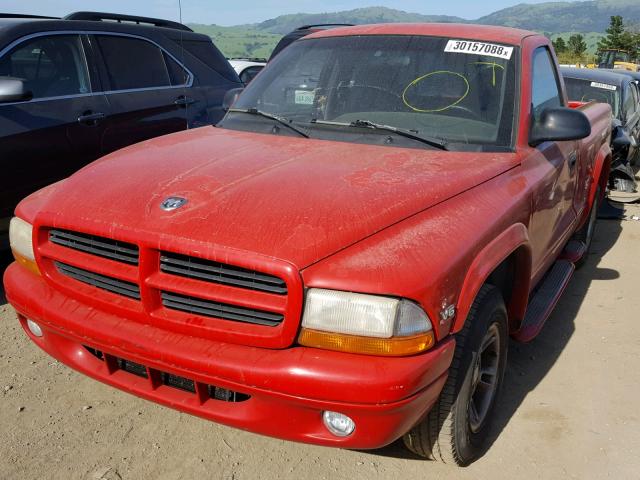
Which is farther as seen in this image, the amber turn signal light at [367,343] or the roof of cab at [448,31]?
the roof of cab at [448,31]

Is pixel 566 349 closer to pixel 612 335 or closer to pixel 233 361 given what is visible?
pixel 612 335

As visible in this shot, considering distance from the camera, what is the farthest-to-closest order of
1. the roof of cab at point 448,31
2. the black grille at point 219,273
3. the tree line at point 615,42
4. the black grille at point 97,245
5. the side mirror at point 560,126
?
the tree line at point 615,42, the roof of cab at point 448,31, the side mirror at point 560,126, the black grille at point 97,245, the black grille at point 219,273

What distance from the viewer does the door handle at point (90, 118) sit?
456cm

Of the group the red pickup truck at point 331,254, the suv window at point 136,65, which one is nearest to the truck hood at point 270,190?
the red pickup truck at point 331,254

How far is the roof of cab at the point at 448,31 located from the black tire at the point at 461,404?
5.02ft

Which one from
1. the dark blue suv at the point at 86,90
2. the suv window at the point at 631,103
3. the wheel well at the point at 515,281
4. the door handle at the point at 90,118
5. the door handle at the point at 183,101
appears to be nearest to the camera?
the wheel well at the point at 515,281

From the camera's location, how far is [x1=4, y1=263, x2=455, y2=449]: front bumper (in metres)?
1.91

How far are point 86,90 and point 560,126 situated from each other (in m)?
3.47

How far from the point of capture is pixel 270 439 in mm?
2705

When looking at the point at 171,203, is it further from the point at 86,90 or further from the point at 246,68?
the point at 246,68

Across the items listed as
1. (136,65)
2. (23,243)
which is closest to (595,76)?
(136,65)

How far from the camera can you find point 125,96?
16.3 ft

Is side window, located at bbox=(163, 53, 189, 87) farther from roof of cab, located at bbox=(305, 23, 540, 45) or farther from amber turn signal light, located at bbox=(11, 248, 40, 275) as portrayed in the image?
amber turn signal light, located at bbox=(11, 248, 40, 275)

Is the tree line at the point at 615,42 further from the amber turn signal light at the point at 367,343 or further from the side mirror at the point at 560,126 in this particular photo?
the amber turn signal light at the point at 367,343
